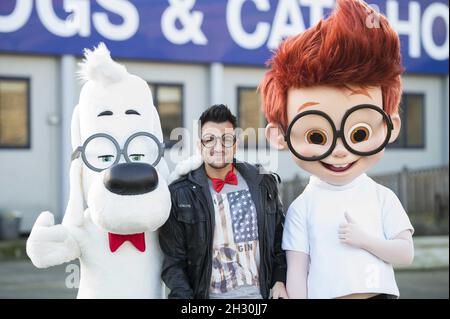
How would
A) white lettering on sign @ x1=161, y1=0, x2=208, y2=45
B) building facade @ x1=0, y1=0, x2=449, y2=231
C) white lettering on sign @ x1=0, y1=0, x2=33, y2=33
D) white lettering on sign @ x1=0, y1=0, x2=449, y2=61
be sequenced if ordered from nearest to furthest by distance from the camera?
1. white lettering on sign @ x1=0, y1=0, x2=33, y2=33
2. white lettering on sign @ x1=0, y1=0, x2=449, y2=61
3. building facade @ x1=0, y1=0, x2=449, y2=231
4. white lettering on sign @ x1=161, y1=0, x2=208, y2=45

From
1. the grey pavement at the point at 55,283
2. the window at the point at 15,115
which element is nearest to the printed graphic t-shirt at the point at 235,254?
the grey pavement at the point at 55,283

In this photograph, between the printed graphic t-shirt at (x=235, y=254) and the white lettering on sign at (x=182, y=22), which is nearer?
the printed graphic t-shirt at (x=235, y=254)

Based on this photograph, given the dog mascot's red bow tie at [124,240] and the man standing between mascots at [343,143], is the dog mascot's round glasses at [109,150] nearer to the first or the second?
the dog mascot's red bow tie at [124,240]

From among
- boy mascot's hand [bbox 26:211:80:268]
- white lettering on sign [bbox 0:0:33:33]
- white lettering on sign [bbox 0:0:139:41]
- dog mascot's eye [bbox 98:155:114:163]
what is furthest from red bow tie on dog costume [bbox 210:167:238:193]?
white lettering on sign [bbox 0:0:33:33]

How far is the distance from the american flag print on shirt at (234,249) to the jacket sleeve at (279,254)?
0.11 meters

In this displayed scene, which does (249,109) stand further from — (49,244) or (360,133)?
(49,244)

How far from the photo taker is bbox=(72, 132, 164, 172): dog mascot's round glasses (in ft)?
10.4

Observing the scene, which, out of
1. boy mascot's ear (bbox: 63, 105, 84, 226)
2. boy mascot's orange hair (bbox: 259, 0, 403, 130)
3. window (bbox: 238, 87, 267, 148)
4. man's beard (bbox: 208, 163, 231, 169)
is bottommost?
boy mascot's ear (bbox: 63, 105, 84, 226)

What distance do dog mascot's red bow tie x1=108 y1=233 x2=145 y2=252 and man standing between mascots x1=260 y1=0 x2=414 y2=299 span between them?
27.3 inches

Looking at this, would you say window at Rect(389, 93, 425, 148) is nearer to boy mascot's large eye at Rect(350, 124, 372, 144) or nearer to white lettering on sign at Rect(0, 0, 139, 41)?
white lettering on sign at Rect(0, 0, 139, 41)

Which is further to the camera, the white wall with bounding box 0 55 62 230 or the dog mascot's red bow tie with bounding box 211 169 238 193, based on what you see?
the white wall with bounding box 0 55 62 230

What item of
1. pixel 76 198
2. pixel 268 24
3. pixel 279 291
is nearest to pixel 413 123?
pixel 268 24

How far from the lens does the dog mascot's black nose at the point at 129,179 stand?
9.57 feet
